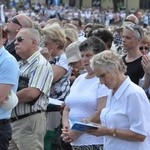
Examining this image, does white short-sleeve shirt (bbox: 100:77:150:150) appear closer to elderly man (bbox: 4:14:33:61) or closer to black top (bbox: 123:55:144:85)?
black top (bbox: 123:55:144:85)

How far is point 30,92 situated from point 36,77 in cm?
17

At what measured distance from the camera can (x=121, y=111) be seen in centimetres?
415

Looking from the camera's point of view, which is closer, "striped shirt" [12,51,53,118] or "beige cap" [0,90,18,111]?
"beige cap" [0,90,18,111]

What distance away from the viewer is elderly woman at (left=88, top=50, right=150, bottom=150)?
13.5 feet

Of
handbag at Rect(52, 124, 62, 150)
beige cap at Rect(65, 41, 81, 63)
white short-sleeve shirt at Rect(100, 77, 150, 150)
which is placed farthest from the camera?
beige cap at Rect(65, 41, 81, 63)

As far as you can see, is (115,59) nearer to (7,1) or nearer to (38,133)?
(38,133)

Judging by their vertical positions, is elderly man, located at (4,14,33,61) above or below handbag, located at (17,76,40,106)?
above

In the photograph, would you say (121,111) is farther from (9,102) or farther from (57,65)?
(57,65)

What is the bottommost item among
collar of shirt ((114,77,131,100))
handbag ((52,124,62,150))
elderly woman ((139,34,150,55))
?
handbag ((52,124,62,150))

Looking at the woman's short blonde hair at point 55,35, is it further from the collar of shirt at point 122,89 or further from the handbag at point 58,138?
the collar of shirt at point 122,89

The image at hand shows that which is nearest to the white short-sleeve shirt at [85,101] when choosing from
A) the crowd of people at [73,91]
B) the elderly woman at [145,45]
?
the crowd of people at [73,91]

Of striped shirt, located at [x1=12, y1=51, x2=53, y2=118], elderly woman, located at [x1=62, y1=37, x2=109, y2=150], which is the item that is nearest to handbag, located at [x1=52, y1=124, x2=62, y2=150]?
striped shirt, located at [x1=12, y1=51, x2=53, y2=118]

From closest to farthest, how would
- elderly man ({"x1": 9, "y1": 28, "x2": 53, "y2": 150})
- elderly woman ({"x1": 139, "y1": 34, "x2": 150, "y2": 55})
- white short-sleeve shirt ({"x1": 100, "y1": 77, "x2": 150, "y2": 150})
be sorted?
white short-sleeve shirt ({"x1": 100, "y1": 77, "x2": 150, "y2": 150}), elderly man ({"x1": 9, "y1": 28, "x2": 53, "y2": 150}), elderly woman ({"x1": 139, "y1": 34, "x2": 150, "y2": 55})

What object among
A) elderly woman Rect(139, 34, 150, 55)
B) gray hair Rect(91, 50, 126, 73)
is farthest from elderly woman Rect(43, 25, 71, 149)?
gray hair Rect(91, 50, 126, 73)
